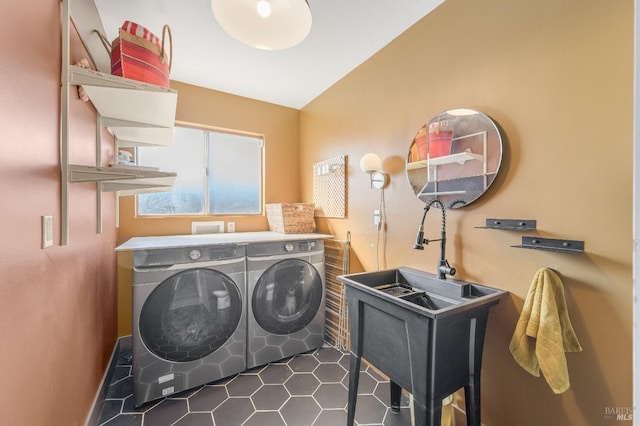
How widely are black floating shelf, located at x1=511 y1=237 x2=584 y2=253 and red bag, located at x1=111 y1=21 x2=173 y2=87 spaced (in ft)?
6.30

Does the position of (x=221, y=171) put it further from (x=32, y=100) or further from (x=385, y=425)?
(x=385, y=425)

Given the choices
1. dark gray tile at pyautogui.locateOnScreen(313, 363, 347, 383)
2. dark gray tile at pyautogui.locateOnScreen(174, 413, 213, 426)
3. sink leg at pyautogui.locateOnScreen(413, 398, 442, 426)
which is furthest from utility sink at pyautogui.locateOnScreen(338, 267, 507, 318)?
dark gray tile at pyautogui.locateOnScreen(174, 413, 213, 426)

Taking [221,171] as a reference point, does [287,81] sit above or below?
above

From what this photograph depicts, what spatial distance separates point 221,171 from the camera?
2867mm

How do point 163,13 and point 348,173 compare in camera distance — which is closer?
point 163,13

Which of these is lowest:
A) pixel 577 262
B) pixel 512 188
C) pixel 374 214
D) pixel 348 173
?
pixel 577 262

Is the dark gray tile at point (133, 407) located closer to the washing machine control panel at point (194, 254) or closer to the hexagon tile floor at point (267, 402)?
the hexagon tile floor at point (267, 402)

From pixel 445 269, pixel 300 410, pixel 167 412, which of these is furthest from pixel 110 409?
pixel 445 269

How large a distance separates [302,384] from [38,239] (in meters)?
1.80

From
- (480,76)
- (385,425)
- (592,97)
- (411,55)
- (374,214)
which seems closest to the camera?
(592,97)

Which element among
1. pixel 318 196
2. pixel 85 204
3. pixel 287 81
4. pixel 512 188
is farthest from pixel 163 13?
pixel 512 188

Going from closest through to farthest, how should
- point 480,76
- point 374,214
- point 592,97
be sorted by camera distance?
point 592,97 → point 480,76 → point 374,214

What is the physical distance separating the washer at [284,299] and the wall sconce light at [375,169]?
0.79m

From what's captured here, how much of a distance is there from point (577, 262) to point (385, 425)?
1368 millimetres
